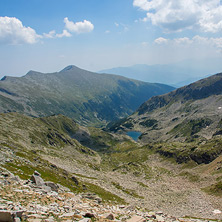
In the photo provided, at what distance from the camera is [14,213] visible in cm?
1752

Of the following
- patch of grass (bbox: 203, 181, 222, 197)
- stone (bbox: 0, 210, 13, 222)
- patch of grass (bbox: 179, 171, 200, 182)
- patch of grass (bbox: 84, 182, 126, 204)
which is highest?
stone (bbox: 0, 210, 13, 222)

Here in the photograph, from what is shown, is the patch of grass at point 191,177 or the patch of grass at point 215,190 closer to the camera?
the patch of grass at point 215,190

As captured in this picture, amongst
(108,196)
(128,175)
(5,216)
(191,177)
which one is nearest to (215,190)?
(191,177)

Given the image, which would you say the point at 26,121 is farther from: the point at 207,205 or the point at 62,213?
the point at 62,213

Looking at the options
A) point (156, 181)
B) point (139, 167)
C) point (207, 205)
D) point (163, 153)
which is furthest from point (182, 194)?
point (163, 153)

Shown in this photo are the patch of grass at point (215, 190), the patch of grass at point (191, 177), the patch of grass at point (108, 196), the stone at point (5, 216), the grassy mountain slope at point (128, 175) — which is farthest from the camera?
the patch of grass at point (191, 177)

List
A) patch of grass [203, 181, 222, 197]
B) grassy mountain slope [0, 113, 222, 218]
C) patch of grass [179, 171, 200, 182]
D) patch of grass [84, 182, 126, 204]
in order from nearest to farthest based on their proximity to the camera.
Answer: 1. patch of grass [84, 182, 126, 204]
2. grassy mountain slope [0, 113, 222, 218]
3. patch of grass [203, 181, 222, 197]
4. patch of grass [179, 171, 200, 182]

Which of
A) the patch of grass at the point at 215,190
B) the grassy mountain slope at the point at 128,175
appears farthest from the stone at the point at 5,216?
the patch of grass at the point at 215,190

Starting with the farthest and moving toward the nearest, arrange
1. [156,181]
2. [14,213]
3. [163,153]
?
[163,153]
[156,181]
[14,213]

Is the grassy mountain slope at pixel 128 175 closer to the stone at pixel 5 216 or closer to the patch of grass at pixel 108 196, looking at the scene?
the patch of grass at pixel 108 196

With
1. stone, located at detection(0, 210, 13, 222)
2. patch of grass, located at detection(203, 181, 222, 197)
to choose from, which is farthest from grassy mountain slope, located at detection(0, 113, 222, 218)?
stone, located at detection(0, 210, 13, 222)

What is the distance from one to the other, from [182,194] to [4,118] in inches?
6104

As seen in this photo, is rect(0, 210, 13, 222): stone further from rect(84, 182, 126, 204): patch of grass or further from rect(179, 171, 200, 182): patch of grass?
rect(179, 171, 200, 182): patch of grass

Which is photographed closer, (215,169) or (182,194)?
(182,194)
